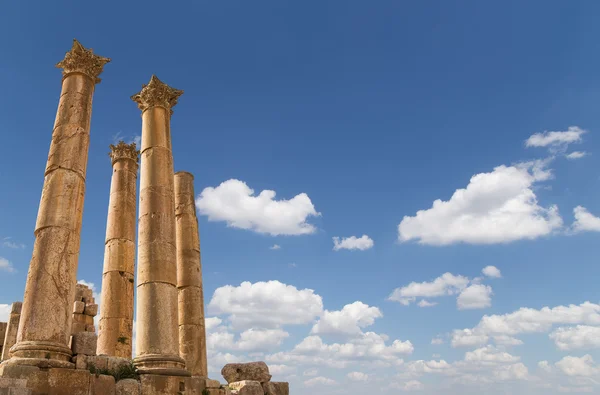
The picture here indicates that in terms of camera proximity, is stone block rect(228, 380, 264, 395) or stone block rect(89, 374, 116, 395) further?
stone block rect(228, 380, 264, 395)

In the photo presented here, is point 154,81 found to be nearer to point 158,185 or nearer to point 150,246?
point 158,185

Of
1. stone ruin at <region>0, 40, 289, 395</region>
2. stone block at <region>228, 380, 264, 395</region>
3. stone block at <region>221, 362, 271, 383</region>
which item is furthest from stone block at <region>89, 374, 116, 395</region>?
stone block at <region>221, 362, 271, 383</region>

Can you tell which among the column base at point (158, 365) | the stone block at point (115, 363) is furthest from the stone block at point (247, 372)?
the stone block at point (115, 363)

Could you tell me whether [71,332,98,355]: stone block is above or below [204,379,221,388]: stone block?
above

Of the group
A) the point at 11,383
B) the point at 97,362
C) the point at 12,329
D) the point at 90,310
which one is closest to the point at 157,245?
the point at 97,362

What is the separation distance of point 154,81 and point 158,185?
15.2 ft

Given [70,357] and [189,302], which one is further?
[189,302]

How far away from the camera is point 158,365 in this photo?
1427 centimetres

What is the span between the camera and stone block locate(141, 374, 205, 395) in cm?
1356

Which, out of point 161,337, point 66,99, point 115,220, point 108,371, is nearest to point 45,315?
point 108,371

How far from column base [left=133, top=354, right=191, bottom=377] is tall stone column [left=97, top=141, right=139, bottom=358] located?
4793 mm

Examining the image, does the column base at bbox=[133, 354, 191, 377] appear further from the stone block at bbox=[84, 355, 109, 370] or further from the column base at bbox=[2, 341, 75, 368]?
the column base at bbox=[2, 341, 75, 368]

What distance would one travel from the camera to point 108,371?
13367 mm

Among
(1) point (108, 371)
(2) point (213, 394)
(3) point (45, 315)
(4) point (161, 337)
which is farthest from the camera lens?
(2) point (213, 394)
